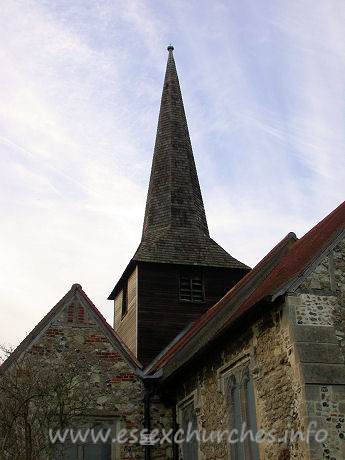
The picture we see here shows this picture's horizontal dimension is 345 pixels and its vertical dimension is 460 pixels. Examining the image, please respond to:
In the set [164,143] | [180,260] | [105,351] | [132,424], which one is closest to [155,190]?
[164,143]

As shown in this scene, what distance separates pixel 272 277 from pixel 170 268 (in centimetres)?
656

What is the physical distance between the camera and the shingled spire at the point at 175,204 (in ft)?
58.0

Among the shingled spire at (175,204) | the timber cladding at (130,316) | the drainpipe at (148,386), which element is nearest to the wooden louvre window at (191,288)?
the shingled spire at (175,204)

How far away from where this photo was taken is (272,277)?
1095cm

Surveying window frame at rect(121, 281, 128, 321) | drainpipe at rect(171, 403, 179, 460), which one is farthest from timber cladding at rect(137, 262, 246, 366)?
drainpipe at rect(171, 403, 179, 460)

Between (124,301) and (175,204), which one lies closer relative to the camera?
(124,301)

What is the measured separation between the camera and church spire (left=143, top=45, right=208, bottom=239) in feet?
63.4

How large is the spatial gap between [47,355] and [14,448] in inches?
156

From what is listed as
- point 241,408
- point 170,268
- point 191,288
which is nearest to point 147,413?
point 241,408

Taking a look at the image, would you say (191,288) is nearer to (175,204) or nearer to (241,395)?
(175,204)

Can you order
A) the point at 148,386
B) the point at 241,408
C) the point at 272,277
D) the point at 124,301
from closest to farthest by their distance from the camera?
the point at 241,408, the point at 272,277, the point at 148,386, the point at 124,301

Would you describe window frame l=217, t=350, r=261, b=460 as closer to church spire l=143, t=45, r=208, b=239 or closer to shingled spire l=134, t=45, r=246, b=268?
shingled spire l=134, t=45, r=246, b=268

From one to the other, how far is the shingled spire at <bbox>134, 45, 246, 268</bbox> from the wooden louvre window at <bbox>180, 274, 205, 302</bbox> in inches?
17.5

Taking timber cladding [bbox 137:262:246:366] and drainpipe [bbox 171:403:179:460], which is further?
timber cladding [bbox 137:262:246:366]
